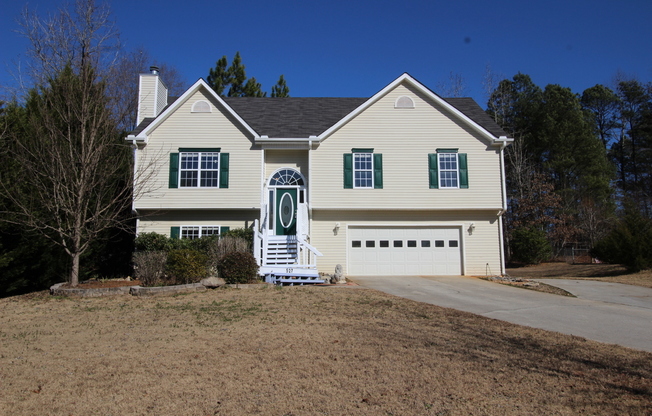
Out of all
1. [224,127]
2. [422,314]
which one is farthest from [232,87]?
[422,314]

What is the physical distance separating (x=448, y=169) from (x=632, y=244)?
25.8 feet

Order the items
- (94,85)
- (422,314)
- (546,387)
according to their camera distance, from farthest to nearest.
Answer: (94,85) < (422,314) < (546,387)

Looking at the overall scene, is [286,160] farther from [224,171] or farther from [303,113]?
[303,113]

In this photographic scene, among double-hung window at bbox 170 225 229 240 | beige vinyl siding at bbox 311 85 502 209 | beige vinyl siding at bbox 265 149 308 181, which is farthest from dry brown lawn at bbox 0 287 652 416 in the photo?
beige vinyl siding at bbox 265 149 308 181

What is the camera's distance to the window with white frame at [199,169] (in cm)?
1788

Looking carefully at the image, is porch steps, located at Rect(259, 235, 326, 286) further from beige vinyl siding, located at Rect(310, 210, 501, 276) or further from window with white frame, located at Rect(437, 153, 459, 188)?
window with white frame, located at Rect(437, 153, 459, 188)

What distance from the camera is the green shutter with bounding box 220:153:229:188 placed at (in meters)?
17.8

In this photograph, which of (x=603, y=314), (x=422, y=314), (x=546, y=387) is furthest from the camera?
(x=603, y=314)

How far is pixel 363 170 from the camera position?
18.5m

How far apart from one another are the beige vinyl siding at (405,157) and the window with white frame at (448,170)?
0.29m

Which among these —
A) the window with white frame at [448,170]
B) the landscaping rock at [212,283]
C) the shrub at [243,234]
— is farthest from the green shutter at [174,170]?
the window with white frame at [448,170]

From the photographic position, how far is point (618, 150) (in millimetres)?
43844

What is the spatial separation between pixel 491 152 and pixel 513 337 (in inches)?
503

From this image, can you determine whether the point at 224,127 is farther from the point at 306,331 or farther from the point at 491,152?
the point at 306,331
